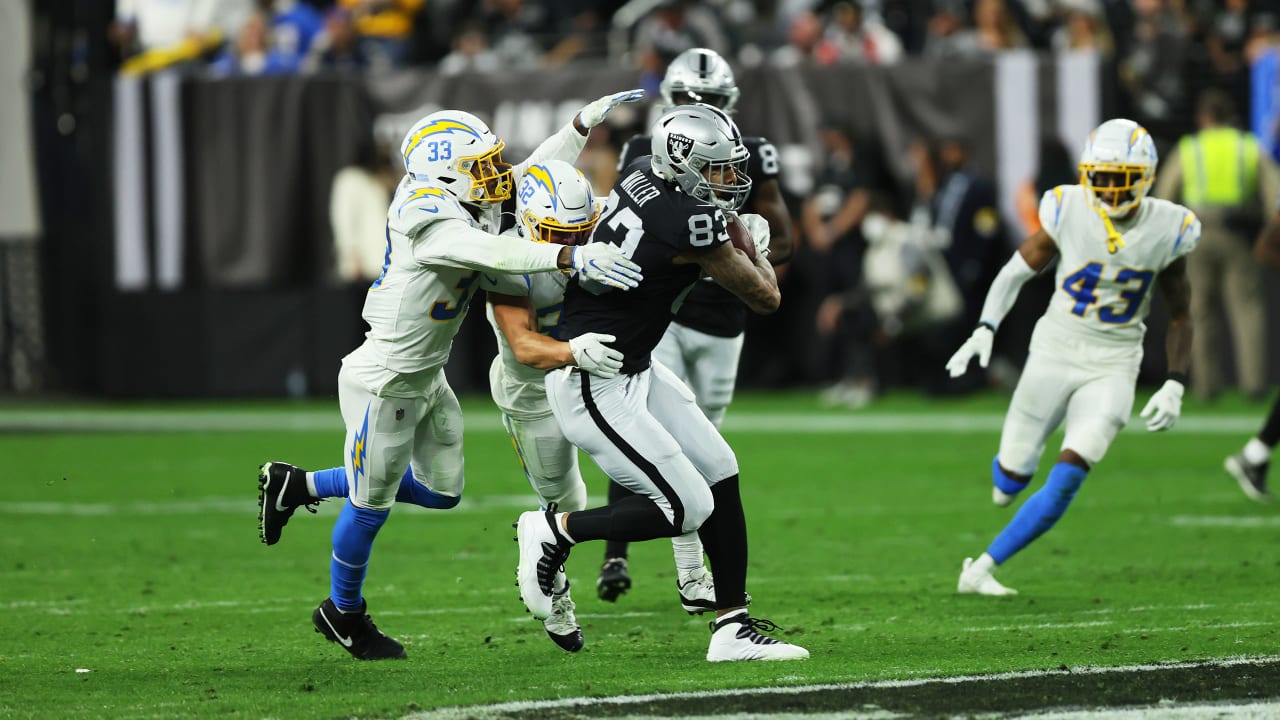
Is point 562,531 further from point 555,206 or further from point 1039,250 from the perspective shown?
point 1039,250

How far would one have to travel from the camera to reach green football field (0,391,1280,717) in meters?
5.52

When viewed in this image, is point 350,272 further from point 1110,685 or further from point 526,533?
point 1110,685

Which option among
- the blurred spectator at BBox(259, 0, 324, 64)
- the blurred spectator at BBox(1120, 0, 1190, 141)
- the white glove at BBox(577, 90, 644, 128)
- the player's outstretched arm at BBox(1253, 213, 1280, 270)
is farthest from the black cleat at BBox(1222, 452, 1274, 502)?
the blurred spectator at BBox(259, 0, 324, 64)

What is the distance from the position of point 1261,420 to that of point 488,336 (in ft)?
A: 21.2

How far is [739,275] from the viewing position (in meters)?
5.60

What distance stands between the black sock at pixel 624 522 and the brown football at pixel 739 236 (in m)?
0.83

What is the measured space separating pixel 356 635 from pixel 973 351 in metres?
2.55

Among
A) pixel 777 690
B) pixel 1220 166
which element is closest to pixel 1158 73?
pixel 1220 166

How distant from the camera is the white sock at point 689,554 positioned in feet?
21.1

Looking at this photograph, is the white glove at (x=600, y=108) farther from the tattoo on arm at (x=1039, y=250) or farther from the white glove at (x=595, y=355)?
the tattoo on arm at (x=1039, y=250)

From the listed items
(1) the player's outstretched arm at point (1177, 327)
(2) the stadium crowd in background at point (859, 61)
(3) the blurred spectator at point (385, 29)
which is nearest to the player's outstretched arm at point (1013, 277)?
(1) the player's outstretched arm at point (1177, 327)

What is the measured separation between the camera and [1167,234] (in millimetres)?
7078

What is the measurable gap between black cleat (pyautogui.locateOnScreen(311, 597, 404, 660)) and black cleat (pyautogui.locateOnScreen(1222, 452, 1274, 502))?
5096 millimetres

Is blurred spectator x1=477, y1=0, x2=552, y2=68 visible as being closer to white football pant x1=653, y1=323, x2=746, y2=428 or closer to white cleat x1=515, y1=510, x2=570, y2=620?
white football pant x1=653, y1=323, x2=746, y2=428
